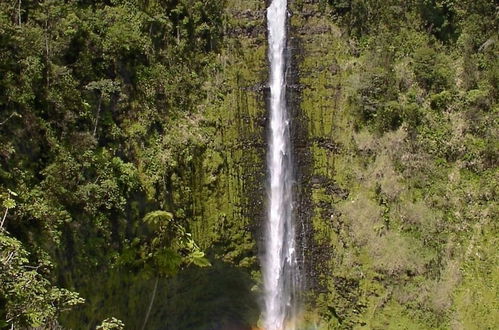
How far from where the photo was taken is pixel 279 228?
23438 mm

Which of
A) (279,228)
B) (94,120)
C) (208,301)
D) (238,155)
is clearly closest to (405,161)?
(279,228)

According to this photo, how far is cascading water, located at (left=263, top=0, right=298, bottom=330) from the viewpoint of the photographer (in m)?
23.3

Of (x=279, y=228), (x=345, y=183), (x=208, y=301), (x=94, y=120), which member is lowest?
(x=208, y=301)

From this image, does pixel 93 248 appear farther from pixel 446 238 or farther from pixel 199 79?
pixel 446 238

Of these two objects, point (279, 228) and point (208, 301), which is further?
point (208, 301)

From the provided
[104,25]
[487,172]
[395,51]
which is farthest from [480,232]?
[104,25]

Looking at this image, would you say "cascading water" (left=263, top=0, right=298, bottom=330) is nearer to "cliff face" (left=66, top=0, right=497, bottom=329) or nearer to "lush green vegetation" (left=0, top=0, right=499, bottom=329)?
"cliff face" (left=66, top=0, right=497, bottom=329)

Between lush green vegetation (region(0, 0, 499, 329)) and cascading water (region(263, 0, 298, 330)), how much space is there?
62cm

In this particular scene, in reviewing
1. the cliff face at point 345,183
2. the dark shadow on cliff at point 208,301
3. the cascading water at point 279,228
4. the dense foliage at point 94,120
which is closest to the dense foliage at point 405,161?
the cliff face at point 345,183

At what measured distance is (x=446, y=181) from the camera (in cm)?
2109

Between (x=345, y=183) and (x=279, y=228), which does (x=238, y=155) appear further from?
(x=345, y=183)

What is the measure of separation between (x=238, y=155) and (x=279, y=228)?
155 inches

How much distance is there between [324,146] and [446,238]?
22.0ft

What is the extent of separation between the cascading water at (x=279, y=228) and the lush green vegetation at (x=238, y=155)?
616 mm
